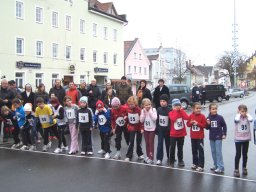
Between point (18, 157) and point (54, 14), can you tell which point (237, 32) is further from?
point (18, 157)

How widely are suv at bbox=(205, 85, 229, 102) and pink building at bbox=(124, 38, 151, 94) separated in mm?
20618

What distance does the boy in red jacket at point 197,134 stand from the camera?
25.8 ft

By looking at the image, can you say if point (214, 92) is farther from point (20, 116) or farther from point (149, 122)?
point (149, 122)

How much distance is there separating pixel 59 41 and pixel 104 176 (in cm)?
3130

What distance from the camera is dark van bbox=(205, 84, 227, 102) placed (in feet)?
118

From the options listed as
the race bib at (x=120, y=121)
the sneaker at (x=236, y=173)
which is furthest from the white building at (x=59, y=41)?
the sneaker at (x=236, y=173)

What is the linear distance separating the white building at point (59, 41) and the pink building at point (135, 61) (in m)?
7.69

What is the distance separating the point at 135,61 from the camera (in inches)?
2372

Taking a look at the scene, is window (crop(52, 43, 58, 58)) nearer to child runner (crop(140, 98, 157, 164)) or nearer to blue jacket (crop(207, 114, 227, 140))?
Answer: child runner (crop(140, 98, 157, 164))

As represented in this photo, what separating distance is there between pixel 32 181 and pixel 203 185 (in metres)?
3.29

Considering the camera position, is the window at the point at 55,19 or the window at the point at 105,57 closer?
the window at the point at 55,19

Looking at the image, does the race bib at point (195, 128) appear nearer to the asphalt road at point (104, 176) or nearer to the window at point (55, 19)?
the asphalt road at point (104, 176)

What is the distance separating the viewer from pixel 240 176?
23.9 ft

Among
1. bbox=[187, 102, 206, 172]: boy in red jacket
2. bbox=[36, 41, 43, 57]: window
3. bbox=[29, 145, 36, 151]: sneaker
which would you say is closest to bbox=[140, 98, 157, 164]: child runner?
bbox=[187, 102, 206, 172]: boy in red jacket
